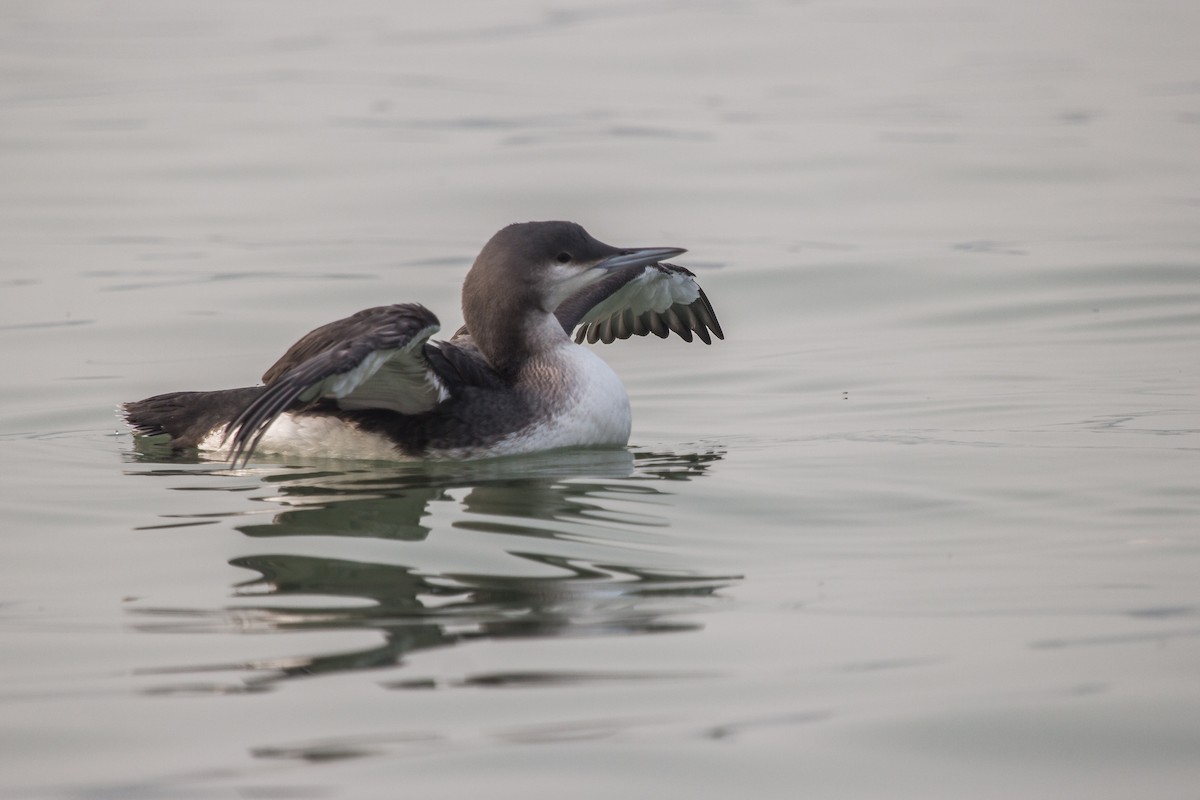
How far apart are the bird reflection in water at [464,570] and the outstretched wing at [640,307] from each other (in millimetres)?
1409

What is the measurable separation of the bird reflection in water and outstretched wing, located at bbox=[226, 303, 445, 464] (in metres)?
0.32

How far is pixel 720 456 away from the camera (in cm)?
686

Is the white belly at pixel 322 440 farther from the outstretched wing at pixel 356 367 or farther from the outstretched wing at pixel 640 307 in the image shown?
the outstretched wing at pixel 640 307

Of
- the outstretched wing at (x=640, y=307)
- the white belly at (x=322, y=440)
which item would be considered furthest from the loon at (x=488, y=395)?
the outstretched wing at (x=640, y=307)

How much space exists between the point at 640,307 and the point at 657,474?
219 cm

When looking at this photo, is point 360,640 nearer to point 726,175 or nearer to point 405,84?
point 726,175

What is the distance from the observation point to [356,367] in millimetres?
5832

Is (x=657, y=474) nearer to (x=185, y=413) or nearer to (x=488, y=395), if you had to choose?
(x=488, y=395)

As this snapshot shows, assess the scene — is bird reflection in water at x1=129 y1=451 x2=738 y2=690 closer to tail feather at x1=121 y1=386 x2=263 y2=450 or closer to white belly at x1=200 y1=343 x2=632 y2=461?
white belly at x1=200 y1=343 x2=632 y2=461

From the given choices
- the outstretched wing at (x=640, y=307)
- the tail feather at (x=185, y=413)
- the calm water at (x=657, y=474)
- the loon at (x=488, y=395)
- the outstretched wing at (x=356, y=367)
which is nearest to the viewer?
the calm water at (x=657, y=474)

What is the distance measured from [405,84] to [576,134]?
342 cm

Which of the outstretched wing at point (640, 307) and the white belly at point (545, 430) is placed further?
the outstretched wing at point (640, 307)

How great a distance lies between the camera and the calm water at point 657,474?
3.87m

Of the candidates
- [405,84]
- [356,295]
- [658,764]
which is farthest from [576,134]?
[658,764]
